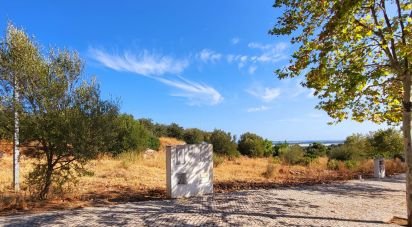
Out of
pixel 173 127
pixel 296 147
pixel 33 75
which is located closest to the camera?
pixel 33 75

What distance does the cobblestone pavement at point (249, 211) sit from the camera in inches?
298

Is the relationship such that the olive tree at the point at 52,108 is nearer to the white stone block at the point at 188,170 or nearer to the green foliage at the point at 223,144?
the white stone block at the point at 188,170

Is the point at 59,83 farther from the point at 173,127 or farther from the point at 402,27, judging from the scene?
the point at 173,127

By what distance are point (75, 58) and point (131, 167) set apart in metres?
7.67

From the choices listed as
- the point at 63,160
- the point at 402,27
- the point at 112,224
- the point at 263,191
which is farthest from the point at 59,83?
the point at 402,27

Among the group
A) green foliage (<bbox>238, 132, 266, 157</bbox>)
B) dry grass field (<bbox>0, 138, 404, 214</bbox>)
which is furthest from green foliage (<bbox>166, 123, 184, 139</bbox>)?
dry grass field (<bbox>0, 138, 404, 214</bbox>)

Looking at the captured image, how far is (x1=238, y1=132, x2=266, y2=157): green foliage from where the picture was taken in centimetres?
3381

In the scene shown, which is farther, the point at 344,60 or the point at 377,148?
the point at 377,148

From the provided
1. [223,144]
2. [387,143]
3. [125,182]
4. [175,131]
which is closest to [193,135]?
[175,131]

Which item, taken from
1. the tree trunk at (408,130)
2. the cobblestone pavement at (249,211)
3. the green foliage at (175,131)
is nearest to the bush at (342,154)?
the cobblestone pavement at (249,211)

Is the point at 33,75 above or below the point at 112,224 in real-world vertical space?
above

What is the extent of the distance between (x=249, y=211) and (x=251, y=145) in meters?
25.6

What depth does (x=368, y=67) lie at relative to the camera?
7.97 metres

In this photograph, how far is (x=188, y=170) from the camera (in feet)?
34.8
